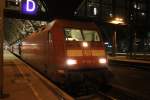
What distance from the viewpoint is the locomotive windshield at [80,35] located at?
10.4m

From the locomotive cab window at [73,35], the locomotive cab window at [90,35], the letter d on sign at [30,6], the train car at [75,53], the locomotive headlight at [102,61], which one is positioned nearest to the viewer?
the train car at [75,53]

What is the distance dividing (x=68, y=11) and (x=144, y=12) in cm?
3048

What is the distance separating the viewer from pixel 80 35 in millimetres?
10680

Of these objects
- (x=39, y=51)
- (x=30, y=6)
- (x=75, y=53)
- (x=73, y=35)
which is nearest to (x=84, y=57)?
(x=75, y=53)

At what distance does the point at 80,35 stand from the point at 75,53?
0.96 metres

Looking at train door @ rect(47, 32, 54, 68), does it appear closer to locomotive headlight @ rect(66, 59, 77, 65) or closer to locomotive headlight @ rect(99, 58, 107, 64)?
locomotive headlight @ rect(66, 59, 77, 65)

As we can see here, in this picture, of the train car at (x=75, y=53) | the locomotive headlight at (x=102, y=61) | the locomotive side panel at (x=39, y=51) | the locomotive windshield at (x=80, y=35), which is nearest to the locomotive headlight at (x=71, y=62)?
the train car at (x=75, y=53)

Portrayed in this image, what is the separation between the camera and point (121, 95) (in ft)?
32.9

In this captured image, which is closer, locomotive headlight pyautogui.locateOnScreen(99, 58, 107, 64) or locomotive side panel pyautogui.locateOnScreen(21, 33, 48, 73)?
locomotive headlight pyautogui.locateOnScreen(99, 58, 107, 64)

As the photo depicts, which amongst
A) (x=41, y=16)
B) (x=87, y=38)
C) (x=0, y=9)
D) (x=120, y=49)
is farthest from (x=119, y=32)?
(x=0, y=9)

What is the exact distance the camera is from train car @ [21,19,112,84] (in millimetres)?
9806

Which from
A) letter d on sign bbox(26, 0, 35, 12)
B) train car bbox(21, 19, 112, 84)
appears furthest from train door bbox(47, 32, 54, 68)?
letter d on sign bbox(26, 0, 35, 12)

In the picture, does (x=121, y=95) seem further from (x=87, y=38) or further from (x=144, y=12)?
(x=144, y=12)

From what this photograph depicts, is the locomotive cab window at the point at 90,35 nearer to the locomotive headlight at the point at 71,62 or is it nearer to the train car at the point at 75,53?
the train car at the point at 75,53
